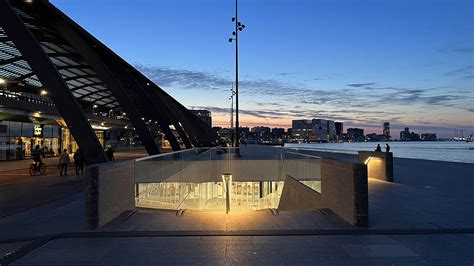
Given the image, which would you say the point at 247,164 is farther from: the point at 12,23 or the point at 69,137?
the point at 69,137

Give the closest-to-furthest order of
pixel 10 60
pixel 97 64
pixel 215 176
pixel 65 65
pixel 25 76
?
pixel 97 64 → pixel 215 176 → pixel 10 60 → pixel 65 65 → pixel 25 76

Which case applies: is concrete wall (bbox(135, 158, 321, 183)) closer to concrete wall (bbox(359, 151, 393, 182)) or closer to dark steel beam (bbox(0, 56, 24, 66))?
concrete wall (bbox(359, 151, 393, 182))

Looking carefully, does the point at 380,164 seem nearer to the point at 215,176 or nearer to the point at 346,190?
the point at 346,190

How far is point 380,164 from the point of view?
15695 millimetres

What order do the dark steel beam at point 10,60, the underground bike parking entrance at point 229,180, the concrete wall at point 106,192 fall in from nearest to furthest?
the concrete wall at point 106,192, the underground bike parking entrance at point 229,180, the dark steel beam at point 10,60

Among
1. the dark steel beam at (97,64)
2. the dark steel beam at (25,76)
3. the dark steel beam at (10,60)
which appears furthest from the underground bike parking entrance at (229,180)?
the dark steel beam at (25,76)

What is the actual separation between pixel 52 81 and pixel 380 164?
46.6 feet

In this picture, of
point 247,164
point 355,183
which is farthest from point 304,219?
point 247,164

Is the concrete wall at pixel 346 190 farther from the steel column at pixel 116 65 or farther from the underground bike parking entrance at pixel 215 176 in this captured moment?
the steel column at pixel 116 65

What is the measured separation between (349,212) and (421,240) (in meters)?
1.48

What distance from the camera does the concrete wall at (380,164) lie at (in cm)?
1519

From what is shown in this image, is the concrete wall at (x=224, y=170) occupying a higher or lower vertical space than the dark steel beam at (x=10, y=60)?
lower

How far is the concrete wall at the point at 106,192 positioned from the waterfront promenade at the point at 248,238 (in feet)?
0.86

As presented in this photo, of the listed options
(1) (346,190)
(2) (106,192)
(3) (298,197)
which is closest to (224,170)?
(3) (298,197)
